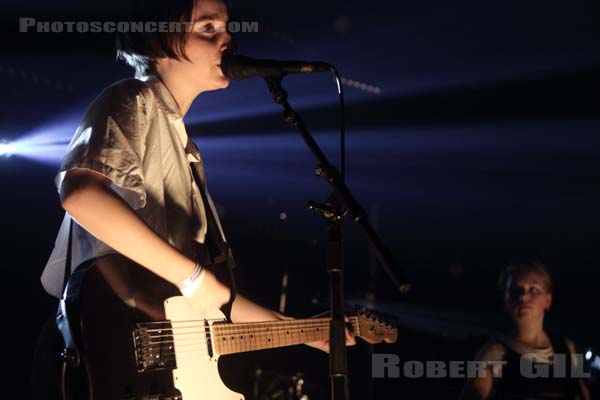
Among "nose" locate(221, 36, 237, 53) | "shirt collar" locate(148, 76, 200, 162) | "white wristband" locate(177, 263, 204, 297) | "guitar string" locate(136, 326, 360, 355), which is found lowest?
"guitar string" locate(136, 326, 360, 355)

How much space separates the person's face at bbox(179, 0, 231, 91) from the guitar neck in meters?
0.86

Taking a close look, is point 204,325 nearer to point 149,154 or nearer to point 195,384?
point 195,384

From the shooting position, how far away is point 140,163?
181cm

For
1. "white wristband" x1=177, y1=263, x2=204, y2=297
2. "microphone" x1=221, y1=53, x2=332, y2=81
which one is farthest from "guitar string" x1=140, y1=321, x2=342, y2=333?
"microphone" x1=221, y1=53, x2=332, y2=81

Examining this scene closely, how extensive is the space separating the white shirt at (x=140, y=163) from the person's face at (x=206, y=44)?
0.41ft

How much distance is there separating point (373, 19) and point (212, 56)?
2.30m

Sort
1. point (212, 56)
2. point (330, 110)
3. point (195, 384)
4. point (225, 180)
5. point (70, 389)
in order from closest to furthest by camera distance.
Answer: point (70, 389) → point (195, 384) → point (212, 56) → point (225, 180) → point (330, 110)

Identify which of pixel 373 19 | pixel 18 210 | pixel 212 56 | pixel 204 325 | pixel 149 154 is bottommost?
pixel 204 325

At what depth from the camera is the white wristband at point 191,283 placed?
179cm

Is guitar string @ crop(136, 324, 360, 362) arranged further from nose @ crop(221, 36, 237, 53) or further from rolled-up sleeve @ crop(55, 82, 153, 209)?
nose @ crop(221, 36, 237, 53)

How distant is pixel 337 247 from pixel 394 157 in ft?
10.9

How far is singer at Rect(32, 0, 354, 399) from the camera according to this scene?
1689 mm

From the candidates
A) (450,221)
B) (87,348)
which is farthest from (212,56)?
(450,221)

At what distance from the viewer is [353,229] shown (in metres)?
5.07
